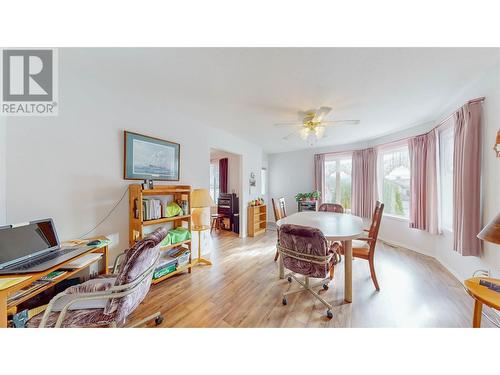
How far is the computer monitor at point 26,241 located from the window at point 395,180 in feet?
17.1

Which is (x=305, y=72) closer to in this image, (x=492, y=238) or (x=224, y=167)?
(x=492, y=238)

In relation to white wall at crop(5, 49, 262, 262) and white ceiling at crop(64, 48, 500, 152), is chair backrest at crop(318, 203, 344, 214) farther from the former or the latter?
white wall at crop(5, 49, 262, 262)

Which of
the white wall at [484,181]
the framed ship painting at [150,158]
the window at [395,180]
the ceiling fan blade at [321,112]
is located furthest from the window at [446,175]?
the framed ship painting at [150,158]

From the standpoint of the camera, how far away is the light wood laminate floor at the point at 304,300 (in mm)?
1443

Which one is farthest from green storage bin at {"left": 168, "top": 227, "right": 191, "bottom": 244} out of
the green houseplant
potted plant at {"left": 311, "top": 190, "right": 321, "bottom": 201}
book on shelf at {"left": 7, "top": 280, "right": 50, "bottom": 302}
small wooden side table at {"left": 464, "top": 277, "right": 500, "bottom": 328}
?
potted plant at {"left": 311, "top": 190, "right": 321, "bottom": 201}

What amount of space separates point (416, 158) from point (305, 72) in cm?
295

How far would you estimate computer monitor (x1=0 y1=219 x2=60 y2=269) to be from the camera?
107 cm

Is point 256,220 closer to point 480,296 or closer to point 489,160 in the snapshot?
point 480,296

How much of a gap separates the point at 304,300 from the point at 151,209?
202 centimetres

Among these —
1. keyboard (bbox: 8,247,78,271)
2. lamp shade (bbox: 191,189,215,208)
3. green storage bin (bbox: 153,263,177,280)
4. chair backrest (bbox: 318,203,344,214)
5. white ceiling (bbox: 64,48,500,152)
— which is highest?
white ceiling (bbox: 64,48,500,152)

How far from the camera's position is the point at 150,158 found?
2119 mm
